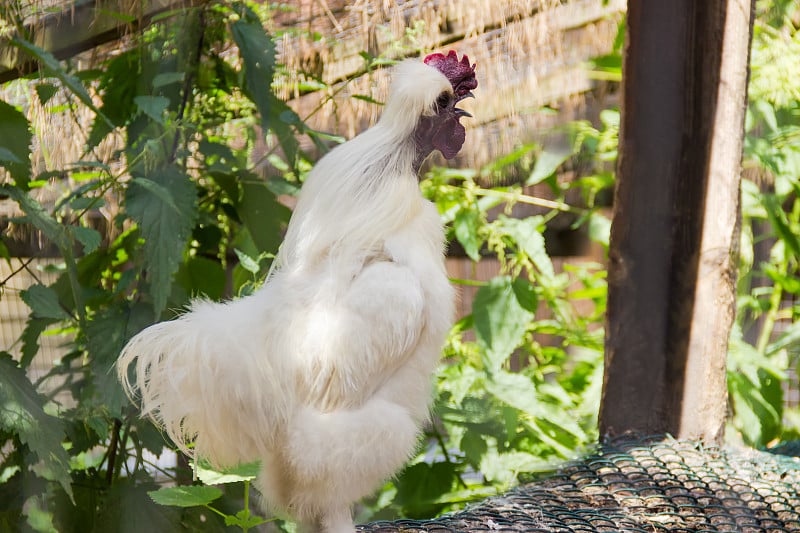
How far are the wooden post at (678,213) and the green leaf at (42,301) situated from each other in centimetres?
128

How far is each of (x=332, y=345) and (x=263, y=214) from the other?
0.78 meters

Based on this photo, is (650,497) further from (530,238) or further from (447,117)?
(530,238)

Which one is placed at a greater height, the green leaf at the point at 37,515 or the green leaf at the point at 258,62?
the green leaf at the point at 258,62

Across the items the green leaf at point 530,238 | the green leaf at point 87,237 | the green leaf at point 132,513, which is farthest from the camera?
the green leaf at point 530,238

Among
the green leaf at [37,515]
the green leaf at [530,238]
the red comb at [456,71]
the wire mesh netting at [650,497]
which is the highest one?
the red comb at [456,71]

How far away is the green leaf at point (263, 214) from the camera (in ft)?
6.30

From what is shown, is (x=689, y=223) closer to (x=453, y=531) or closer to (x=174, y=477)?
(x=453, y=531)

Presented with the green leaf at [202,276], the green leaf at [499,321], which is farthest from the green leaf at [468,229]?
the green leaf at [202,276]

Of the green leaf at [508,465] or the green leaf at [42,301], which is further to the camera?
the green leaf at [508,465]

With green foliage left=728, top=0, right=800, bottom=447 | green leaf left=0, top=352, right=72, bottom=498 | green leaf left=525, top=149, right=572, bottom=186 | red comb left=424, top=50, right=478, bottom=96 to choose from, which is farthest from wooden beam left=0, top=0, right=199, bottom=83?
green foliage left=728, top=0, right=800, bottom=447

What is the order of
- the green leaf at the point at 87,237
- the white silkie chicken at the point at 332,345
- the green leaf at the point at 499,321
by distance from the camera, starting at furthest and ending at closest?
the green leaf at the point at 499,321 < the green leaf at the point at 87,237 < the white silkie chicken at the point at 332,345

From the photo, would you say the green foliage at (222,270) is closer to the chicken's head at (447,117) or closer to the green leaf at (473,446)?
the green leaf at (473,446)

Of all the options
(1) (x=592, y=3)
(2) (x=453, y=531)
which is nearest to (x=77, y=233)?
(2) (x=453, y=531)

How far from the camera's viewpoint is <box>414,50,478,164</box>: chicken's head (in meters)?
1.37
